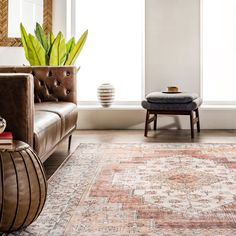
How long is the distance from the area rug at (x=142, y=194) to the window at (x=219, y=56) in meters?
1.62

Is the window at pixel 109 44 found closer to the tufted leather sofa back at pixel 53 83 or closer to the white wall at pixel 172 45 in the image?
the white wall at pixel 172 45

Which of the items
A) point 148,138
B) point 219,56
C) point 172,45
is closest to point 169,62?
point 172,45

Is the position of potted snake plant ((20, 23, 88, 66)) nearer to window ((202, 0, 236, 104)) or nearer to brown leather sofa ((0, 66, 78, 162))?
brown leather sofa ((0, 66, 78, 162))

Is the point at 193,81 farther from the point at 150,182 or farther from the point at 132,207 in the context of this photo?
the point at 132,207

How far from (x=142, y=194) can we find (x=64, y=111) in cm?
119

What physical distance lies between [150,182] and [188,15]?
9.20ft

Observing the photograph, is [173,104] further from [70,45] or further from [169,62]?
[70,45]

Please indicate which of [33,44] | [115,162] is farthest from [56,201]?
[33,44]

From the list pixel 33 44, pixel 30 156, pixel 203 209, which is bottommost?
pixel 203 209

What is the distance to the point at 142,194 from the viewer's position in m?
2.64

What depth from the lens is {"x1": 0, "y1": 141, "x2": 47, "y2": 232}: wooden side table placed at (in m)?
1.91

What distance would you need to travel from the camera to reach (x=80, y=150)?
158 inches

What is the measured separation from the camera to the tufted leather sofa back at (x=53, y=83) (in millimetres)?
4082

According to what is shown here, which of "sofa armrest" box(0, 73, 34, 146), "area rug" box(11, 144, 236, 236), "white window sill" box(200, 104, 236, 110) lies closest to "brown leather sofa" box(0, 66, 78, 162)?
"sofa armrest" box(0, 73, 34, 146)
